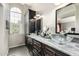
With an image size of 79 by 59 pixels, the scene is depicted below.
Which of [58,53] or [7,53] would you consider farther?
[7,53]

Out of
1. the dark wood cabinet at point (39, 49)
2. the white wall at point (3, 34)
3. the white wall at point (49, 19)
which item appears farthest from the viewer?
the white wall at point (49, 19)

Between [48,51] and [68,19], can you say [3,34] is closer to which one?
[48,51]

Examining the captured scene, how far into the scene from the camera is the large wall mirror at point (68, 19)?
58.4 inches

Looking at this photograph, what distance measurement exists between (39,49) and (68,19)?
713mm

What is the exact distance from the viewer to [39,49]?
163cm

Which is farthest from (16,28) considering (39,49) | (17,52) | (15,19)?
(39,49)

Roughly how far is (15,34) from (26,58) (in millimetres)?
441

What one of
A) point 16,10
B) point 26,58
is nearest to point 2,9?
point 16,10

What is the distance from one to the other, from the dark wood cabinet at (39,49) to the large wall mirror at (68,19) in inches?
14.5

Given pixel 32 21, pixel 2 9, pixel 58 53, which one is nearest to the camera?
pixel 58 53

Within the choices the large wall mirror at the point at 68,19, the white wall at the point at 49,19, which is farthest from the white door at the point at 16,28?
the large wall mirror at the point at 68,19

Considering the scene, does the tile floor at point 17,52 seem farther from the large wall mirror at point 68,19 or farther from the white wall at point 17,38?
the large wall mirror at point 68,19

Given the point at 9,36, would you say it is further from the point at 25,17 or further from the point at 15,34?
the point at 25,17

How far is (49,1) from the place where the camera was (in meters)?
1.54
